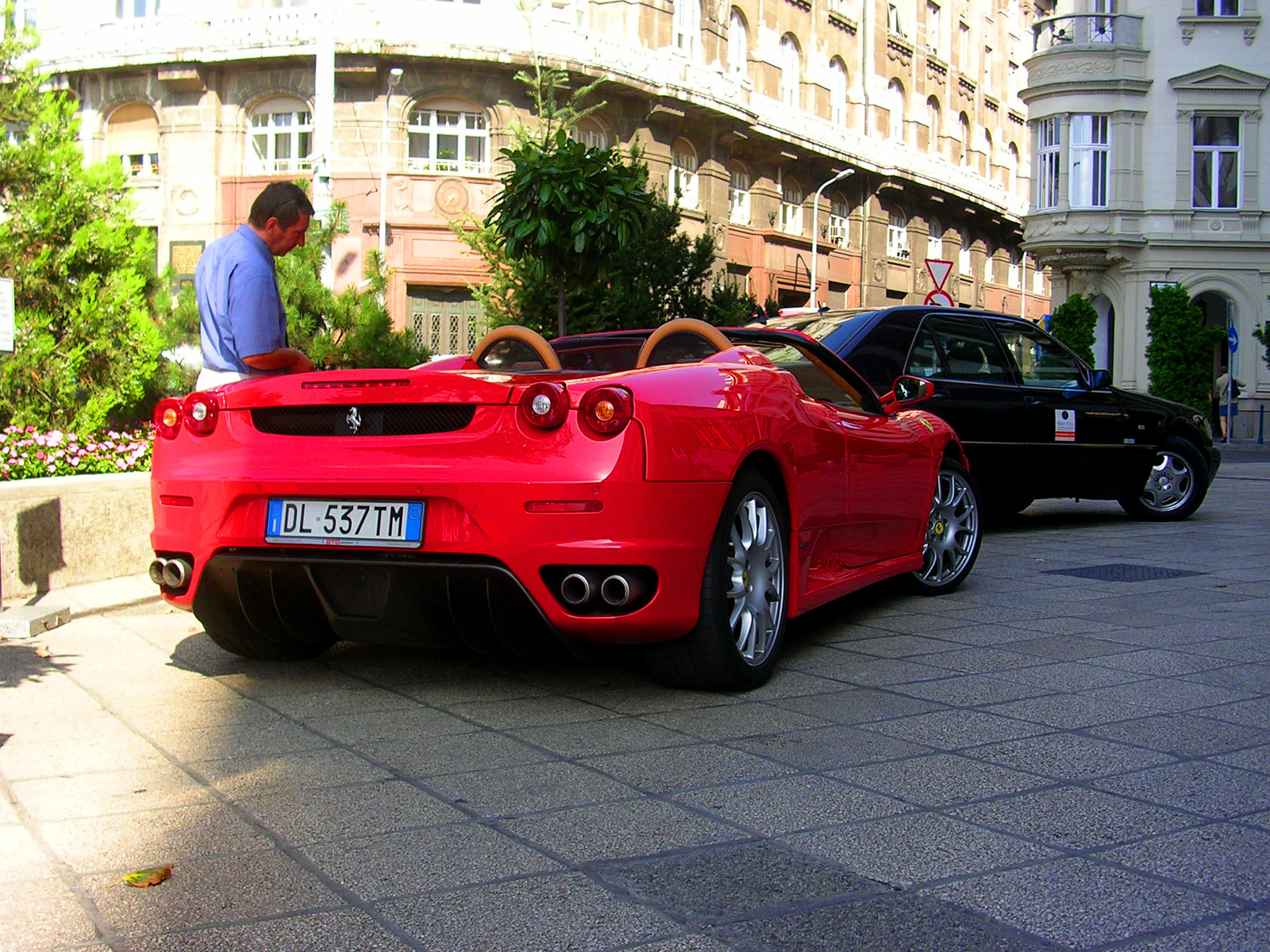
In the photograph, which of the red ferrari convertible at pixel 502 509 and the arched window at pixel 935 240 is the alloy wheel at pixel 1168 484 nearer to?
the red ferrari convertible at pixel 502 509

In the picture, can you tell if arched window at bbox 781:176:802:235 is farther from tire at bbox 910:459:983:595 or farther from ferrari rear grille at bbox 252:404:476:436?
ferrari rear grille at bbox 252:404:476:436

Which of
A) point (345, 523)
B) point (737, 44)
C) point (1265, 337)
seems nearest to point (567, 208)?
point (345, 523)

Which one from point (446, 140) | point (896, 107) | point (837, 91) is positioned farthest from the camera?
point (896, 107)

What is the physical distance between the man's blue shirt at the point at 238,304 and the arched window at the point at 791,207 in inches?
1498

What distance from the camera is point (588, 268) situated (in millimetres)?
11992

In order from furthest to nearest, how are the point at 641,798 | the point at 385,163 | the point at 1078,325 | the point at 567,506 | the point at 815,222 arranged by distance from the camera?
Result: 1. the point at 815,222
2. the point at 1078,325
3. the point at 385,163
4. the point at 567,506
5. the point at 641,798

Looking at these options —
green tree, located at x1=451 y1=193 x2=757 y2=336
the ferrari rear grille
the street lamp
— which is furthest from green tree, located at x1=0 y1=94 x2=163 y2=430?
the street lamp

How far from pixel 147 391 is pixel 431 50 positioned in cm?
2394

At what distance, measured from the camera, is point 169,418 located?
16.1 ft

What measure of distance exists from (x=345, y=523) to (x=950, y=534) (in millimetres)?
3855

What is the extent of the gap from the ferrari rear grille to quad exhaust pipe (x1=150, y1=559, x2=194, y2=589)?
1.81 feet

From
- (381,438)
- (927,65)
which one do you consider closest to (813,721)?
(381,438)

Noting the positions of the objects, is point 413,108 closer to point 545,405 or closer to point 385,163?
point 385,163

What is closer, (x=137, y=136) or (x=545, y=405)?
(x=545, y=405)
